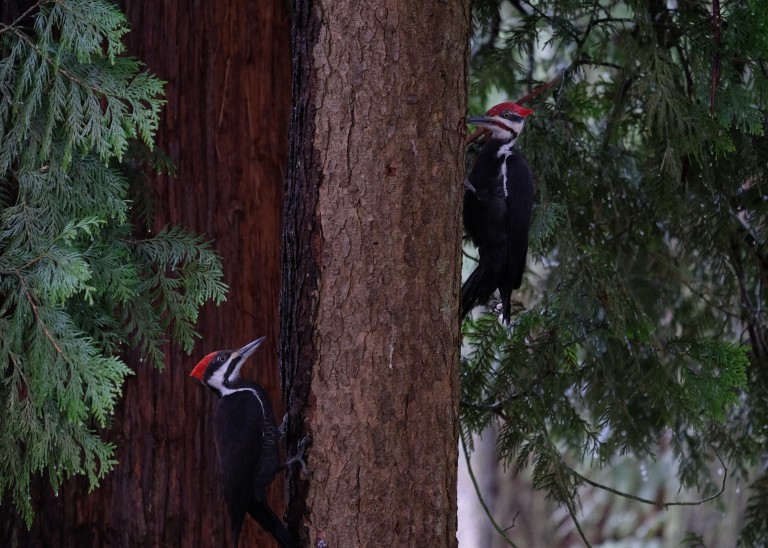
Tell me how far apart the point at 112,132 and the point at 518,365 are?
191 centimetres

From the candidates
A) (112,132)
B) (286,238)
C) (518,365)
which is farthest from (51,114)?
(518,365)

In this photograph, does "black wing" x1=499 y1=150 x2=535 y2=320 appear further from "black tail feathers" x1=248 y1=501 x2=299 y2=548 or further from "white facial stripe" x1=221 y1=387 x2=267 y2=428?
"black tail feathers" x1=248 y1=501 x2=299 y2=548

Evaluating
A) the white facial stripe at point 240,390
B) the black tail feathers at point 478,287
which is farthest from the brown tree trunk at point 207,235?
the black tail feathers at point 478,287

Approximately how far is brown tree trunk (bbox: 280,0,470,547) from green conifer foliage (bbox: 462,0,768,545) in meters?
0.98

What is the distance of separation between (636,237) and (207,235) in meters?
2.05

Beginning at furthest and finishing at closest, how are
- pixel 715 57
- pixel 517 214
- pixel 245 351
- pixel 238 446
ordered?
pixel 517 214 → pixel 715 57 → pixel 245 351 → pixel 238 446

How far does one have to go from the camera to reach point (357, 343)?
251 centimetres

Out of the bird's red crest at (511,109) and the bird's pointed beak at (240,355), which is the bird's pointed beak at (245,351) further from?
the bird's red crest at (511,109)

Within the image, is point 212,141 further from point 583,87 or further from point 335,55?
point 583,87

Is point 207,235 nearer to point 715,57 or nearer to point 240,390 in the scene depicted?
point 240,390

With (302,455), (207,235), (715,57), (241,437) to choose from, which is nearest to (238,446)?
(241,437)

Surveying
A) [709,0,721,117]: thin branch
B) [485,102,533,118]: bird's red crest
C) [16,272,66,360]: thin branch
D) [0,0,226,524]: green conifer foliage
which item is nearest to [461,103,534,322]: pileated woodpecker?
[485,102,533,118]: bird's red crest

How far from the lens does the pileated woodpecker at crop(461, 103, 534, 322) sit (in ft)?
11.2

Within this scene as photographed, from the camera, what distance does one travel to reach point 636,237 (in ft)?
13.8
